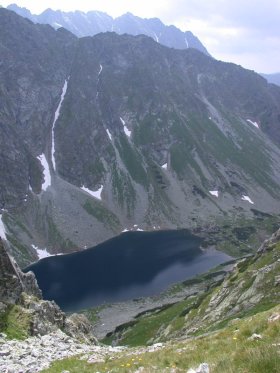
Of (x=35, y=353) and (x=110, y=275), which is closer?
(x=35, y=353)

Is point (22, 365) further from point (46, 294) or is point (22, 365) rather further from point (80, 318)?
point (46, 294)

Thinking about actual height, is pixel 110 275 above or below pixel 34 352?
below

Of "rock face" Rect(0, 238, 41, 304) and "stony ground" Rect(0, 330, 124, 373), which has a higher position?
"rock face" Rect(0, 238, 41, 304)

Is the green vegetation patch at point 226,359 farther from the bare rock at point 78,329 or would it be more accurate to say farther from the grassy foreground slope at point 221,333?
the bare rock at point 78,329

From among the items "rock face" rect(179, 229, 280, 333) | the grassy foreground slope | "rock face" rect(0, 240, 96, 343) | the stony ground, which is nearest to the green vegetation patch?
the grassy foreground slope

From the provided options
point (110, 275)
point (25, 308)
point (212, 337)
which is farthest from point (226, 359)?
point (110, 275)

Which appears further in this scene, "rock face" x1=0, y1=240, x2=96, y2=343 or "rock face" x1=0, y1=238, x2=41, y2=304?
"rock face" x1=0, y1=238, x2=41, y2=304

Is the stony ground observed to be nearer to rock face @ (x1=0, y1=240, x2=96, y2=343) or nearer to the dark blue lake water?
rock face @ (x1=0, y1=240, x2=96, y2=343)

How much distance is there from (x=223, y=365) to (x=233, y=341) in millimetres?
6268

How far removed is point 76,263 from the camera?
191500 millimetres

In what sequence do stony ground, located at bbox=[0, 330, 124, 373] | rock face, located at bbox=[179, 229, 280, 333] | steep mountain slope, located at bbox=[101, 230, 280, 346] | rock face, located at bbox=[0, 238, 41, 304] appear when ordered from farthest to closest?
rock face, located at bbox=[179, 229, 280, 333], steep mountain slope, located at bbox=[101, 230, 280, 346], rock face, located at bbox=[0, 238, 41, 304], stony ground, located at bbox=[0, 330, 124, 373]

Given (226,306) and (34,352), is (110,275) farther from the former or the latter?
(34,352)

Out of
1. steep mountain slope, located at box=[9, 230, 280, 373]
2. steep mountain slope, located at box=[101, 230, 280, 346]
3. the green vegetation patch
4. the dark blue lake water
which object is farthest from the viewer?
the dark blue lake water

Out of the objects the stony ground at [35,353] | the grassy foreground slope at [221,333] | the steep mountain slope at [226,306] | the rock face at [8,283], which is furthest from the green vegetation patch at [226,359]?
the steep mountain slope at [226,306]
